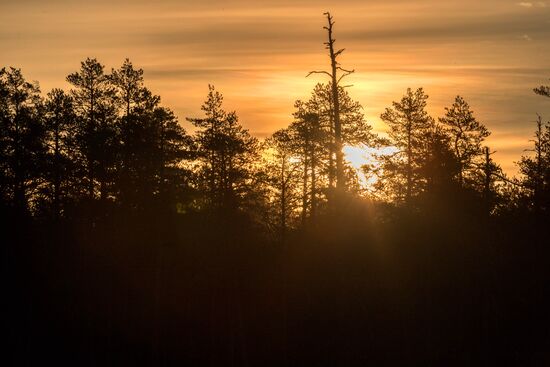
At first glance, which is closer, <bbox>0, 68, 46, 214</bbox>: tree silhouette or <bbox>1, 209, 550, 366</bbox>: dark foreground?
<bbox>1, 209, 550, 366</bbox>: dark foreground

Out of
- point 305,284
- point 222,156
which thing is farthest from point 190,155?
point 305,284

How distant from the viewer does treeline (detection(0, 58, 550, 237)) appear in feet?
174

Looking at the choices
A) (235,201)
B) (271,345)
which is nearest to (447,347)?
(271,345)

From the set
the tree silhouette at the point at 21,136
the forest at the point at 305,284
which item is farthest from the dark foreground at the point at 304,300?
the tree silhouette at the point at 21,136

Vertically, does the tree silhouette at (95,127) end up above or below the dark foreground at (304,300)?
above

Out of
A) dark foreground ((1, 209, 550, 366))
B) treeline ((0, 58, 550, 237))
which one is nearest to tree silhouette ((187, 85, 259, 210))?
treeline ((0, 58, 550, 237))

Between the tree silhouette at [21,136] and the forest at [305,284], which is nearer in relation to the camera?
the forest at [305,284]

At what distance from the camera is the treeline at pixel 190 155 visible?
52.9m

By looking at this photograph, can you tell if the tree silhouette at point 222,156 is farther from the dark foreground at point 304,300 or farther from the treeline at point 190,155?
the dark foreground at point 304,300

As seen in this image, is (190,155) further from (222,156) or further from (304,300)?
(304,300)

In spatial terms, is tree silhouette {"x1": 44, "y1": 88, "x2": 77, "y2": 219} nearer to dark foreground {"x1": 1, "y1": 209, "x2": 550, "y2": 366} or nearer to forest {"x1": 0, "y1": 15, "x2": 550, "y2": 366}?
forest {"x1": 0, "y1": 15, "x2": 550, "y2": 366}

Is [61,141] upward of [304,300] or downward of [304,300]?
upward

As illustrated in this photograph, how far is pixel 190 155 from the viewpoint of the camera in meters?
61.2

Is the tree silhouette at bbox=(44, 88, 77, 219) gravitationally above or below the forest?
above
